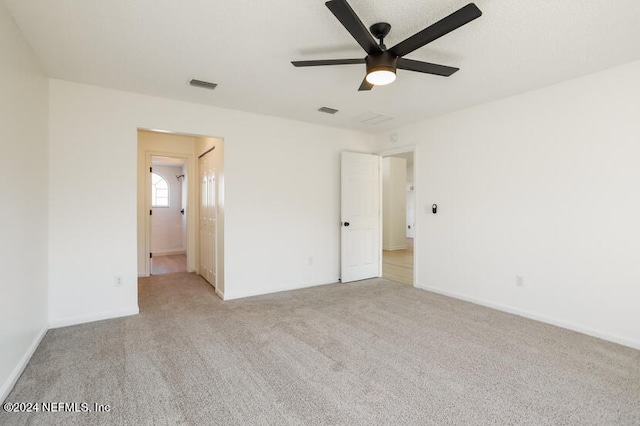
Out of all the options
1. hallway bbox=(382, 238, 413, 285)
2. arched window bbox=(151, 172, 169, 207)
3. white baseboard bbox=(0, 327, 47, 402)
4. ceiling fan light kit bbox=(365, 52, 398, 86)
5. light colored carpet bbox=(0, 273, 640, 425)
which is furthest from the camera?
arched window bbox=(151, 172, 169, 207)

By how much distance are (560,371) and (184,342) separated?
3056 millimetres

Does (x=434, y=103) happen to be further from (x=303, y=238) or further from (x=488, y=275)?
(x=303, y=238)

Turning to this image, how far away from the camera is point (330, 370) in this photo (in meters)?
2.33

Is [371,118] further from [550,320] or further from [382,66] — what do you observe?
[550,320]

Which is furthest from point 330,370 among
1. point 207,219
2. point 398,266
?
point 398,266

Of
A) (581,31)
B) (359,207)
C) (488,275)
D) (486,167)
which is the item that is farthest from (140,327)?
(581,31)

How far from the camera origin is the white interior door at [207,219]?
4.73m

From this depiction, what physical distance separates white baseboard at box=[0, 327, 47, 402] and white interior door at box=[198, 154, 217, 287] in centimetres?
215

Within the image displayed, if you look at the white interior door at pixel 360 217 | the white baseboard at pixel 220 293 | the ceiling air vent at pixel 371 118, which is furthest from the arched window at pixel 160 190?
the ceiling air vent at pixel 371 118

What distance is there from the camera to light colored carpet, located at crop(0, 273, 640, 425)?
6.07ft

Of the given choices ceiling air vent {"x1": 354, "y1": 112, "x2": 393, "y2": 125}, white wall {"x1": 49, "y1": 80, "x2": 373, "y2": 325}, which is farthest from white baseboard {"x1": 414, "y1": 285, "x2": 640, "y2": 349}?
ceiling air vent {"x1": 354, "y1": 112, "x2": 393, "y2": 125}

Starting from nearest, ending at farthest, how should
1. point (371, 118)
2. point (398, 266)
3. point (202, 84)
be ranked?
point (202, 84), point (371, 118), point (398, 266)

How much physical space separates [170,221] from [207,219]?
3694 mm

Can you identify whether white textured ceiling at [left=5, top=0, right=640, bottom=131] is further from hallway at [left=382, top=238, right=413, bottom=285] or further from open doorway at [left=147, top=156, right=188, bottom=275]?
open doorway at [left=147, top=156, right=188, bottom=275]
